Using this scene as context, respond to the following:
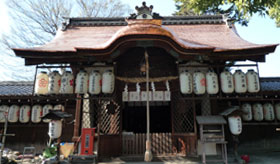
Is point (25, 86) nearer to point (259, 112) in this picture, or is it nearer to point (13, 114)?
point (13, 114)

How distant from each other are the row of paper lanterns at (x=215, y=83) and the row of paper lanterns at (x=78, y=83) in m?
2.95

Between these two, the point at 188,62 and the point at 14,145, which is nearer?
the point at 188,62

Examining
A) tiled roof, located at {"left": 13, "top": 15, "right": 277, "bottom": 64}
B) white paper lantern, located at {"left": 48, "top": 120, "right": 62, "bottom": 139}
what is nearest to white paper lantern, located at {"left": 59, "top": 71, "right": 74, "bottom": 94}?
tiled roof, located at {"left": 13, "top": 15, "right": 277, "bottom": 64}

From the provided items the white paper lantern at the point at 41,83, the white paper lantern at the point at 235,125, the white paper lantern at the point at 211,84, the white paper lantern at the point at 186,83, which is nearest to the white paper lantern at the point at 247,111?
the white paper lantern at the point at 235,125

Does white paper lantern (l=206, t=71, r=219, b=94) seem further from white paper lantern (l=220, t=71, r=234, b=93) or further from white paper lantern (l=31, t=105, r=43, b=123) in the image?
white paper lantern (l=31, t=105, r=43, b=123)

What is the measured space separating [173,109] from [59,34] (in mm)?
7707

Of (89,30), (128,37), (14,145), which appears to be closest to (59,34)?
(89,30)

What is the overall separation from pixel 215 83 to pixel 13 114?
968 centimetres

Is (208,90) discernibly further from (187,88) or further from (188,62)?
(188,62)

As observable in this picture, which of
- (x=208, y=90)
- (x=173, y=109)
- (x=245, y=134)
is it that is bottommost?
(x=245, y=134)

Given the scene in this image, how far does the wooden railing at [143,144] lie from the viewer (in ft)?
26.8

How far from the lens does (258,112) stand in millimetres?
9172

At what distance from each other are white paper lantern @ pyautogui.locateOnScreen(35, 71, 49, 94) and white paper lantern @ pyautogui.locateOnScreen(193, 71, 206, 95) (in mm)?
6001

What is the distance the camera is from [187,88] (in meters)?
7.47
